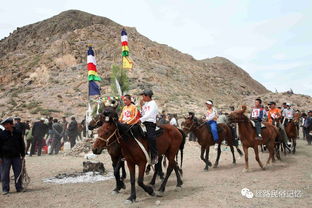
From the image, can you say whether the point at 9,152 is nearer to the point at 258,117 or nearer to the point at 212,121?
the point at 212,121

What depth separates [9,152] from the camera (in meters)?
8.36

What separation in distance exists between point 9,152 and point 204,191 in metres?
5.80

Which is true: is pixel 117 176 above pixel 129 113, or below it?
below

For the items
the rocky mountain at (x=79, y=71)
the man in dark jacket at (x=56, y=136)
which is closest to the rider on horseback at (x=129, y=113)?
the man in dark jacket at (x=56, y=136)

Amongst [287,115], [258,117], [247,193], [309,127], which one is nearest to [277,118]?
[258,117]

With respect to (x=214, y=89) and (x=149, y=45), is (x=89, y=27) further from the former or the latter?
(x=214, y=89)

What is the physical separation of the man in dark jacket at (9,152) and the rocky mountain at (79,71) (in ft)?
101

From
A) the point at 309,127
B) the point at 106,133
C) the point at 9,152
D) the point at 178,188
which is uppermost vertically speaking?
the point at 106,133

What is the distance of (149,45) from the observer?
220 feet

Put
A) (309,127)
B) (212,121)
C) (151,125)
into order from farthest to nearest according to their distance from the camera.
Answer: (309,127), (212,121), (151,125)

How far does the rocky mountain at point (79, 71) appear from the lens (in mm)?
44406

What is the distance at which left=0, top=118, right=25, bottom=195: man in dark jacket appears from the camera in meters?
8.31

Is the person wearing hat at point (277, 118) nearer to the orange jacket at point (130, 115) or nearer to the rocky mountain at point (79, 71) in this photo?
the orange jacket at point (130, 115)

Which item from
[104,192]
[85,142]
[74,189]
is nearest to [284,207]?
[104,192]
